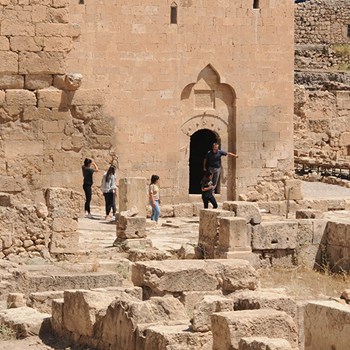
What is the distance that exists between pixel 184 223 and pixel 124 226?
14.4 feet

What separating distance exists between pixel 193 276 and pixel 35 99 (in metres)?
6.40

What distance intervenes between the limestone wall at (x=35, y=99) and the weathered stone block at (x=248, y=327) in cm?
904

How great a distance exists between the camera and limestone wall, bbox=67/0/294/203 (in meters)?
25.3

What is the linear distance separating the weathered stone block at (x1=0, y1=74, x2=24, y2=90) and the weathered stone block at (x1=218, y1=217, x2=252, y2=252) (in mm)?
3542

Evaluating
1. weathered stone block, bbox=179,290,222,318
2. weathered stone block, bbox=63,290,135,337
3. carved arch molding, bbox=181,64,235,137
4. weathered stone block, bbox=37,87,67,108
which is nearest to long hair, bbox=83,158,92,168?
carved arch molding, bbox=181,64,235,137

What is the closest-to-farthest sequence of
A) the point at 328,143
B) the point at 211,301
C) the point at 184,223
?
the point at 211,301 < the point at 184,223 < the point at 328,143

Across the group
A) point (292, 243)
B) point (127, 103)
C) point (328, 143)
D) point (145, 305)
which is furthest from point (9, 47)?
point (328, 143)

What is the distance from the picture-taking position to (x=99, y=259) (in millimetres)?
17609

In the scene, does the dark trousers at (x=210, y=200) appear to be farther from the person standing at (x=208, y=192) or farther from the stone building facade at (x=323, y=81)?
the stone building facade at (x=323, y=81)

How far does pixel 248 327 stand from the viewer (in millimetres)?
10289

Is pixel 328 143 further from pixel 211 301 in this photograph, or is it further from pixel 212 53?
pixel 211 301

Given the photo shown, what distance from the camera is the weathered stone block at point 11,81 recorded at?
1908 cm

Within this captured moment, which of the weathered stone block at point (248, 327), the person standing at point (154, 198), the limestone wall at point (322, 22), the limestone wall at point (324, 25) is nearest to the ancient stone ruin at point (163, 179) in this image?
the weathered stone block at point (248, 327)

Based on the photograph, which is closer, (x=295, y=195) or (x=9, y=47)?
(x=9, y=47)
